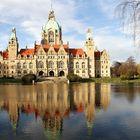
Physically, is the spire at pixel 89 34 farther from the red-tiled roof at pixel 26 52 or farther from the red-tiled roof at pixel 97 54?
the red-tiled roof at pixel 26 52

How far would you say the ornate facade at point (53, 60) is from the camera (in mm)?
126750

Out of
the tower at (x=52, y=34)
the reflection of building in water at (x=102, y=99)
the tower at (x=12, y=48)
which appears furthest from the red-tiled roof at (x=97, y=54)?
the reflection of building in water at (x=102, y=99)

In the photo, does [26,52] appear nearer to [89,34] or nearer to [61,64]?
[61,64]

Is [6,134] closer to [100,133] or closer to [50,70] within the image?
[100,133]

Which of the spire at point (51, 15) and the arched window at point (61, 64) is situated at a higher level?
the spire at point (51, 15)

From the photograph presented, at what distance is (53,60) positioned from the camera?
128 meters

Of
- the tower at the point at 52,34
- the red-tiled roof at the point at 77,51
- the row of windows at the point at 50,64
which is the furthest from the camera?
the tower at the point at 52,34

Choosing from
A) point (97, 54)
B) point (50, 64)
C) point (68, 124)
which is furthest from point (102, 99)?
point (97, 54)

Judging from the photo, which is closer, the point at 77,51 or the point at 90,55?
the point at 90,55

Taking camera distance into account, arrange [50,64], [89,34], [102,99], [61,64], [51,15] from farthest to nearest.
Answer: [51,15] → [89,34] → [61,64] → [50,64] → [102,99]

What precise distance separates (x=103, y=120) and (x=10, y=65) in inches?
4313

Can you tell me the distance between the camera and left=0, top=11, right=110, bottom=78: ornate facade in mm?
126750

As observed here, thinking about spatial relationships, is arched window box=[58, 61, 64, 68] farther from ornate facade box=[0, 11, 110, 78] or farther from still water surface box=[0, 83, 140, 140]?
still water surface box=[0, 83, 140, 140]

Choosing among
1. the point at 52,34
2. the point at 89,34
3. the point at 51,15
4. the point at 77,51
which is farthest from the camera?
→ the point at 51,15
